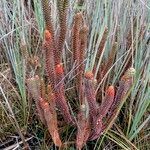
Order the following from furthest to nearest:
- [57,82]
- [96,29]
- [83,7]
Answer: [83,7] < [96,29] < [57,82]

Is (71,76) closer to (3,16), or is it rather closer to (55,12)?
(55,12)

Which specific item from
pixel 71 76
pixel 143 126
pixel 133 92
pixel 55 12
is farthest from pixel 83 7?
pixel 143 126

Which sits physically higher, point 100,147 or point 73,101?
point 73,101

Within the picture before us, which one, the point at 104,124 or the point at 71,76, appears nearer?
the point at 104,124

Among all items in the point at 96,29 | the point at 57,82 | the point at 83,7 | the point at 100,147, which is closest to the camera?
the point at 57,82

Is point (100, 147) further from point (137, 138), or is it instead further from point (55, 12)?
point (55, 12)

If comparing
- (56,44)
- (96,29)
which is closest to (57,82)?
(56,44)

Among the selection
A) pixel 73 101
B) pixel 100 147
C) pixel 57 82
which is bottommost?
pixel 100 147
